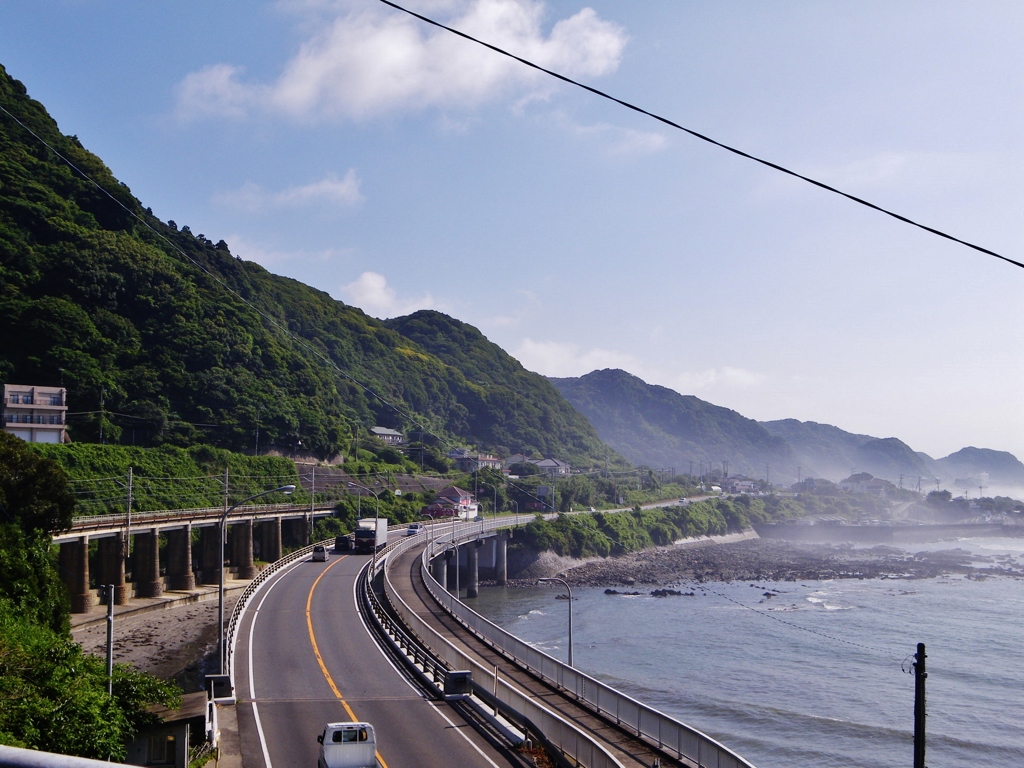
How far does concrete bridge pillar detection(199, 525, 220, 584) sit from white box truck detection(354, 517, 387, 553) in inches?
513

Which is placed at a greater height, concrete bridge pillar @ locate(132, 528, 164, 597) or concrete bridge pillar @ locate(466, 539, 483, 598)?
concrete bridge pillar @ locate(132, 528, 164, 597)

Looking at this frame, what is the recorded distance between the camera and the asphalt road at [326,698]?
24375mm

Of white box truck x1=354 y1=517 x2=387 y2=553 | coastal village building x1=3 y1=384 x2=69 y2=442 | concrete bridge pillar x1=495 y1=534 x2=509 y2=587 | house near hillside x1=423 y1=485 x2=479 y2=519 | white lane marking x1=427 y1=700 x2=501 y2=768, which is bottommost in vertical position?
concrete bridge pillar x1=495 y1=534 x2=509 y2=587

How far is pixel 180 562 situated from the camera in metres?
71.4

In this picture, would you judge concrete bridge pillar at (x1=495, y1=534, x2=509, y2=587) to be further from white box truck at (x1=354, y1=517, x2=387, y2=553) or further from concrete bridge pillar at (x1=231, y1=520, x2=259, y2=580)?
concrete bridge pillar at (x1=231, y1=520, x2=259, y2=580)

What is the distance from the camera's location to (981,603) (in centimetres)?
9762

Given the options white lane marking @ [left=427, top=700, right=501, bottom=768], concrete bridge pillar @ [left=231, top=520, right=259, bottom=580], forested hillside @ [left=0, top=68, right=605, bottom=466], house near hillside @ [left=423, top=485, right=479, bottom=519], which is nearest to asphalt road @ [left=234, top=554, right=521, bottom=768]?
white lane marking @ [left=427, top=700, right=501, bottom=768]

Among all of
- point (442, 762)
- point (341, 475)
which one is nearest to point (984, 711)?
point (442, 762)

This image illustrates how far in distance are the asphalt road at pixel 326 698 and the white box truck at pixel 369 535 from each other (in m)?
26.0

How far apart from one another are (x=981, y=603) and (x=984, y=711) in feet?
169

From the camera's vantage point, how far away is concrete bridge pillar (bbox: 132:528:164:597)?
67.0 meters

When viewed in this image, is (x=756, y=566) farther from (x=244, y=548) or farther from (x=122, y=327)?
(x=122, y=327)

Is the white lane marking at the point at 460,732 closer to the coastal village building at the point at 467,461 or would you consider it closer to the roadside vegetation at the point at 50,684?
the roadside vegetation at the point at 50,684

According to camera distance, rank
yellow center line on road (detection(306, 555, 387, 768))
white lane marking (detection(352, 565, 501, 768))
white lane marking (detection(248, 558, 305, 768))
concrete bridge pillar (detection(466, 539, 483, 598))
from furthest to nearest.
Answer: concrete bridge pillar (detection(466, 539, 483, 598)), yellow center line on road (detection(306, 555, 387, 768)), white lane marking (detection(352, 565, 501, 768)), white lane marking (detection(248, 558, 305, 768))
